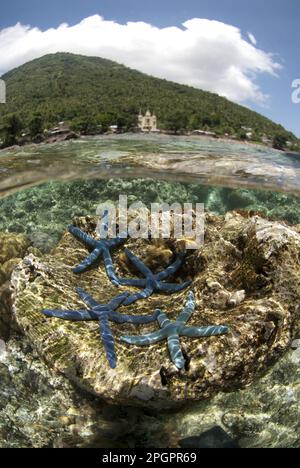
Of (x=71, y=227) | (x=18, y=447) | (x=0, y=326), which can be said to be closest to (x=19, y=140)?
(x=71, y=227)

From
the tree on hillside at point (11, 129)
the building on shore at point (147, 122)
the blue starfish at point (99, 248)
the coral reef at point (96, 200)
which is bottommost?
the blue starfish at point (99, 248)

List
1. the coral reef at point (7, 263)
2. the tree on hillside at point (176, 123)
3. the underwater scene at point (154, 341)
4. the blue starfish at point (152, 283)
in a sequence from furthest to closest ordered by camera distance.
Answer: the tree on hillside at point (176, 123)
the coral reef at point (7, 263)
the blue starfish at point (152, 283)
the underwater scene at point (154, 341)

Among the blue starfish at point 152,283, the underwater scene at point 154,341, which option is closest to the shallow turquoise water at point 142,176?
the underwater scene at point 154,341

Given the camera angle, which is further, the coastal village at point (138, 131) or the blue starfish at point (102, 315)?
the coastal village at point (138, 131)

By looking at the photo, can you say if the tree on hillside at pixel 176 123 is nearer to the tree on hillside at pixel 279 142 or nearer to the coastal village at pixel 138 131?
the coastal village at pixel 138 131

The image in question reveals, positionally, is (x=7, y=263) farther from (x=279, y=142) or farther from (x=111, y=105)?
(x=279, y=142)

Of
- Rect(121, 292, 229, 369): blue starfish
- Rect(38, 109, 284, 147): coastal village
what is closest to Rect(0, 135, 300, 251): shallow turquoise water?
Rect(38, 109, 284, 147): coastal village

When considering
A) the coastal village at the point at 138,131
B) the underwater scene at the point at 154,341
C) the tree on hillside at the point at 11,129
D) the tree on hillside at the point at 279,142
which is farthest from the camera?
the tree on hillside at the point at 279,142

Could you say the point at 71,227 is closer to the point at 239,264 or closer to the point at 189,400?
the point at 239,264
